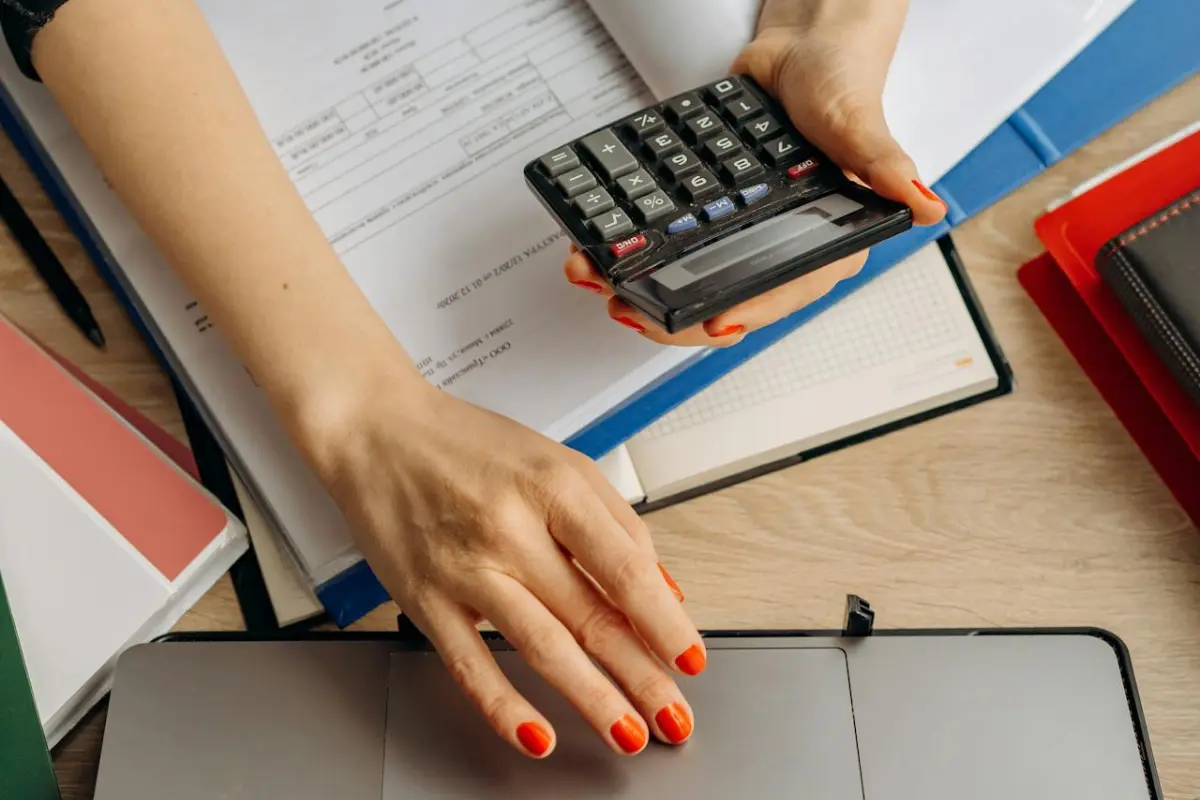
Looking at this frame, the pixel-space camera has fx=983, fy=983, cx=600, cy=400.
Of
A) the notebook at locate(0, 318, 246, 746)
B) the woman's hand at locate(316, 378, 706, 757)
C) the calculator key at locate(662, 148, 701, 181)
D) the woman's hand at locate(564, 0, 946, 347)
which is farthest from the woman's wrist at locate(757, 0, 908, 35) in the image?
the notebook at locate(0, 318, 246, 746)

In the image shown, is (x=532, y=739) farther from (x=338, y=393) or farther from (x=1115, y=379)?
(x=1115, y=379)

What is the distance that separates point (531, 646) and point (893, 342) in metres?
0.24

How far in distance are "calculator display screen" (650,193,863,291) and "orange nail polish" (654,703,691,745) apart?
16 cm

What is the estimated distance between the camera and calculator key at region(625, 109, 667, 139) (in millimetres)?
424

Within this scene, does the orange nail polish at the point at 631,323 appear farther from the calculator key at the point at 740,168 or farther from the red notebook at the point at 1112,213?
the red notebook at the point at 1112,213

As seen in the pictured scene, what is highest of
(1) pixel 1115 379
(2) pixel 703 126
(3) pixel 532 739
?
(2) pixel 703 126

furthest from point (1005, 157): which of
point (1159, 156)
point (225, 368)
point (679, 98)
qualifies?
point (225, 368)

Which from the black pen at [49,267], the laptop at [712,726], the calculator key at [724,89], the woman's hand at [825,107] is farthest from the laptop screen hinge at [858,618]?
the black pen at [49,267]

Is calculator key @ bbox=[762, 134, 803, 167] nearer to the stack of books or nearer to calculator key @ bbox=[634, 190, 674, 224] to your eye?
calculator key @ bbox=[634, 190, 674, 224]

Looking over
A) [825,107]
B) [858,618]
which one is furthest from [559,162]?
[858,618]

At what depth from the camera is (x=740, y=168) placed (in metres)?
0.41

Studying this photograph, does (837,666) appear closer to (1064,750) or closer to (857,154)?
(1064,750)

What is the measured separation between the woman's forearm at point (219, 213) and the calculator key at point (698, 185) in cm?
14

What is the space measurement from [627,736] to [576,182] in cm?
22
